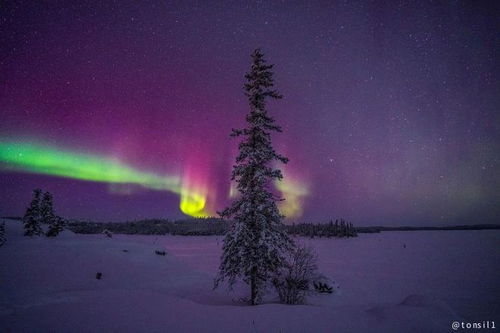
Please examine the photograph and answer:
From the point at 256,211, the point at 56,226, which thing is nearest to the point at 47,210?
the point at 56,226

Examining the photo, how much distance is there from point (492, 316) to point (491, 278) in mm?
25799

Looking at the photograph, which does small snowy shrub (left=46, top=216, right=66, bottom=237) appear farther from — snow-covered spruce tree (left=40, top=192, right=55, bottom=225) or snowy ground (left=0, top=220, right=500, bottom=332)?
snowy ground (left=0, top=220, right=500, bottom=332)

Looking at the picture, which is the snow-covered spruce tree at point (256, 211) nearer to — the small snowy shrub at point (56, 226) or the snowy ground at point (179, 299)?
the snowy ground at point (179, 299)

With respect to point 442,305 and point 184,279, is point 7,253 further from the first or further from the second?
point 442,305

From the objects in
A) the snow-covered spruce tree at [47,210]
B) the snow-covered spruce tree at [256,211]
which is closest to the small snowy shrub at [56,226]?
the snow-covered spruce tree at [47,210]

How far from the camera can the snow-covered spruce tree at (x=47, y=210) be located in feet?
167

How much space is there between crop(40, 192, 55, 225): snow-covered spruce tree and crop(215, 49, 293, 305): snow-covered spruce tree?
4836 cm

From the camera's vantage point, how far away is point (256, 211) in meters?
18.2

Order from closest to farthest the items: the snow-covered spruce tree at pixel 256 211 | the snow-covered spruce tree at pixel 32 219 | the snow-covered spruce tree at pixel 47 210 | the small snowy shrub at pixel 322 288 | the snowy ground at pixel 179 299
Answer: the snowy ground at pixel 179 299 → the snow-covered spruce tree at pixel 256 211 → the small snowy shrub at pixel 322 288 → the snow-covered spruce tree at pixel 32 219 → the snow-covered spruce tree at pixel 47 210

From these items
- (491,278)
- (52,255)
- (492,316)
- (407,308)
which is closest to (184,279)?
(52,255)

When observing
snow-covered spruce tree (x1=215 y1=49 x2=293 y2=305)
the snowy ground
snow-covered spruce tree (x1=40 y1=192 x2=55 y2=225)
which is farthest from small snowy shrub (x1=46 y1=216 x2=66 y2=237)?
snow-covered spruce tree (x1=215 y1=49 x2=293 y2=305)

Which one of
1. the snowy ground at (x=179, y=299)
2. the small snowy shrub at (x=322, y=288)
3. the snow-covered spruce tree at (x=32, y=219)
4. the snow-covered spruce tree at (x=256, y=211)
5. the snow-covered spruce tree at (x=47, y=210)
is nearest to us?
the snowy ground at (x=179, y=299)

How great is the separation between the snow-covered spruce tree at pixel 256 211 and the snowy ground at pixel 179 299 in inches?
148

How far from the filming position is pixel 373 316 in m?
11.8
